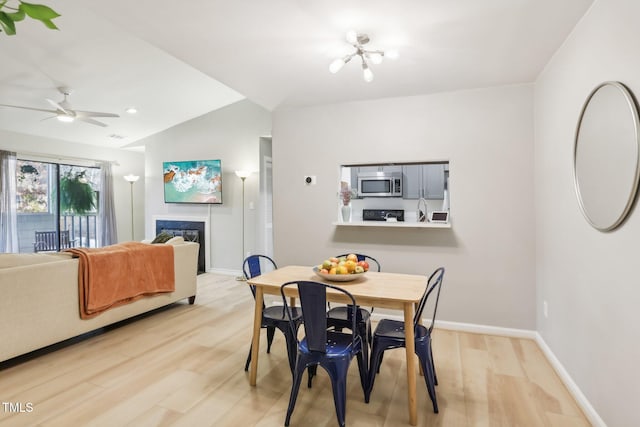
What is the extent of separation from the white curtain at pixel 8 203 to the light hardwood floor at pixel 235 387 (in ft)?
10.9

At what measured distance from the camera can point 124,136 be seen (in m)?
6.51

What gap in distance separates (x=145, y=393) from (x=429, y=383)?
183 cm

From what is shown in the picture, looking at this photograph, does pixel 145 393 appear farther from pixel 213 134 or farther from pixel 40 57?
pixel 213 134

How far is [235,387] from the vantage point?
2402 millimetres

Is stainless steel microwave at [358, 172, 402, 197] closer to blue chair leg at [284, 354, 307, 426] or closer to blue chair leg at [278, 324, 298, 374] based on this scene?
blue chair leg at [278, 324, 298, 374]

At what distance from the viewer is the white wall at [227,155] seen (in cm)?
591

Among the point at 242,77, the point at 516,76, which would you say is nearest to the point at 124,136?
the point at 242,77

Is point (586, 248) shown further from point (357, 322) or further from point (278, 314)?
point (278, 314)

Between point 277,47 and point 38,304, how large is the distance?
8.99ft

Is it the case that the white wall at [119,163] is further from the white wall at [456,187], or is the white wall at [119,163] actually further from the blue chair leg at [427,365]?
the blue chair leg at [427,365]

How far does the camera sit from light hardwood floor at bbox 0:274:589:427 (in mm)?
2061

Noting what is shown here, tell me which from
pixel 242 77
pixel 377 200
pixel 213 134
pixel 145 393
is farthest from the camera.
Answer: pixel 213 134

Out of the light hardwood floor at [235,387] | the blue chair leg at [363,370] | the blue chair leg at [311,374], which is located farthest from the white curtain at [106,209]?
the blue chair leg at [363,370]

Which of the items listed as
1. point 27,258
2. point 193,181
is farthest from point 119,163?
point 27,258
